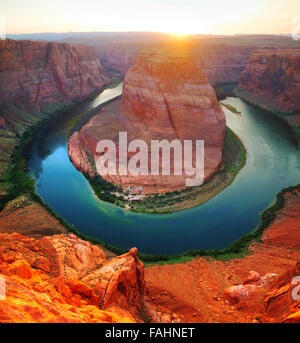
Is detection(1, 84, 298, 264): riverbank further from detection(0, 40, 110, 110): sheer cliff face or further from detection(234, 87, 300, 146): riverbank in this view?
detection(0, 40, 110, 110): sheer cliff face

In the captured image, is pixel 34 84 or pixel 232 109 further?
pixel 232 109

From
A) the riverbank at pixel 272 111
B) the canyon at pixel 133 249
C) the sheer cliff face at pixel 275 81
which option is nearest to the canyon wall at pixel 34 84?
the canyon at pixel 133 249

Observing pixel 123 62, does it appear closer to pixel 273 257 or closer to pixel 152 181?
pixel 152 181

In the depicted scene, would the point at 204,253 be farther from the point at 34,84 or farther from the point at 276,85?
the point at 276,85

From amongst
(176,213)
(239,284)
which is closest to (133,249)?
(239,284)

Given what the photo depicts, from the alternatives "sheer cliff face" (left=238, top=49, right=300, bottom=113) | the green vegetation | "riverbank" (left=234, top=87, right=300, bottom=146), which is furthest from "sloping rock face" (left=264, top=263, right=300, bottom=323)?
"sheer cliff face" (left=238, top=49, right=300, bottom=113)

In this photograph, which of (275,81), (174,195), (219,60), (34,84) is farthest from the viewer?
(219,60)
